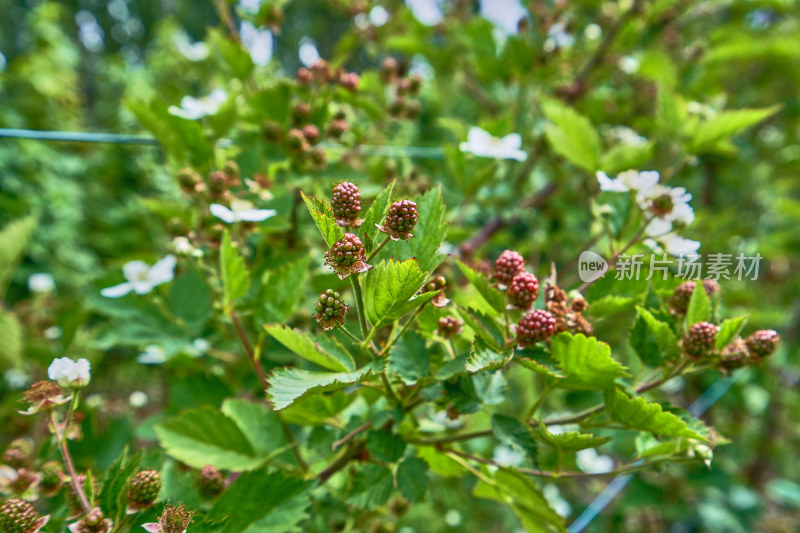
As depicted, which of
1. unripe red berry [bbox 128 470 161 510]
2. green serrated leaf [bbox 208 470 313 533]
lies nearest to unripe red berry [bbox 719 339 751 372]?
green serrated leaf [bbox 208 470 313 533]

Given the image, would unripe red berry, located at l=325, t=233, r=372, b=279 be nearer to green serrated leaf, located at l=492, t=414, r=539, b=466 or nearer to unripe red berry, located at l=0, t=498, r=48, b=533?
green serrated leaf, located at l=492, t=414, r=539, b=466

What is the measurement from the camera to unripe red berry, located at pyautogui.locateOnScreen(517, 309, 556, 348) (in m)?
0.50

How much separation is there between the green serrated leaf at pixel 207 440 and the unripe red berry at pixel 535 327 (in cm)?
38

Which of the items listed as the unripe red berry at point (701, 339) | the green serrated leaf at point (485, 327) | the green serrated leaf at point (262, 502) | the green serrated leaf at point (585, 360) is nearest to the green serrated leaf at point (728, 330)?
the unripe red berry at point (701, 339)

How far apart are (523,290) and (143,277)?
0.62 m

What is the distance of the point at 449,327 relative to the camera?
578mm

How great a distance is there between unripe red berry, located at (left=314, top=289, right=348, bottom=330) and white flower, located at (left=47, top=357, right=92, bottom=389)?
270 millimetres

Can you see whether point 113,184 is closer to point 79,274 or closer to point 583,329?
point 79,274

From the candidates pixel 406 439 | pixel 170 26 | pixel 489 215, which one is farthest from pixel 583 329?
pixel 170 26

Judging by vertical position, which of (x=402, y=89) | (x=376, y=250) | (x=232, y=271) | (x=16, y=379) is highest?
(x=402, y=89)

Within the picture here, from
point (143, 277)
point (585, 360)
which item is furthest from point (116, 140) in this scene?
point (585, 360)

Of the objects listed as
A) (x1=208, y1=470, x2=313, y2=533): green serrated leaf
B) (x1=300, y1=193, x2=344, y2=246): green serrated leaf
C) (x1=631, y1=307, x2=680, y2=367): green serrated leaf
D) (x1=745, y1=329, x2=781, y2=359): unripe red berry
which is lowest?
(x1=208, y1=470, x2=313, y2=533): green serrated leaf

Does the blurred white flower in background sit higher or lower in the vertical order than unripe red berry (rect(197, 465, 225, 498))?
lower

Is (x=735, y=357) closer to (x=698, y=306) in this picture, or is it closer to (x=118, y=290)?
(x=698, y=306)
